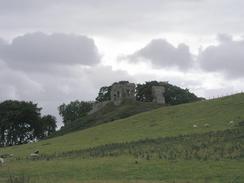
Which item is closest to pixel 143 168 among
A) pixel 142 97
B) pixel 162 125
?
pixel 162 125

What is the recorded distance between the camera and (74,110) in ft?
→ 475

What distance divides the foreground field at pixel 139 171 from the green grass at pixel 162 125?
18.4m

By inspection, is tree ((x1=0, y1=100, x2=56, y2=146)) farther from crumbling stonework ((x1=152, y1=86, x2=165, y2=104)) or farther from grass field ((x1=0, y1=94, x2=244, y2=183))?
grass field ((x1=0, y1=94, x2=244, y2=183))

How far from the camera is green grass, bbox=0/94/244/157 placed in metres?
50.1

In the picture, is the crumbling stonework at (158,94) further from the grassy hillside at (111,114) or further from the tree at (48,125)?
the tree at (48,125)

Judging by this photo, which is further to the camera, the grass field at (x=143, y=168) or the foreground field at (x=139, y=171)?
the grass field at (x=143, y=168)

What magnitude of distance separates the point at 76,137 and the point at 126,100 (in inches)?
1722

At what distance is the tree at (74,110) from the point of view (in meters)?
142

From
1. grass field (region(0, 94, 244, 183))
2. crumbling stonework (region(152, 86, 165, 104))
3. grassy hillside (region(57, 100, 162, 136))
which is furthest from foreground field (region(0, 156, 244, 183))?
crumbling stonework (region(152, 86, 165, 104))

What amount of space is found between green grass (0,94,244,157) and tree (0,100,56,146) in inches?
1765

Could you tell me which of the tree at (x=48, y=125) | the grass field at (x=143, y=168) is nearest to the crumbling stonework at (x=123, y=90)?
the tree at (x=48, y=125)

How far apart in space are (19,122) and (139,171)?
86.1 metres

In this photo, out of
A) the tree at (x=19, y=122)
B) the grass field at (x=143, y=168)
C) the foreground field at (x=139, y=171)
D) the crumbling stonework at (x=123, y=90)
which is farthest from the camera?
the crumbling stonework at (x=123, y=90)

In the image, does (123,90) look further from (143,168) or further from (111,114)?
(143,168)
